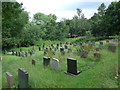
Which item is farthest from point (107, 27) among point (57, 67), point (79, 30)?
point (57, 67)

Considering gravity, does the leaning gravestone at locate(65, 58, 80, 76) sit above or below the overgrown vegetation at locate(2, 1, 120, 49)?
below

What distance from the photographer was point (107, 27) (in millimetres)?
25484

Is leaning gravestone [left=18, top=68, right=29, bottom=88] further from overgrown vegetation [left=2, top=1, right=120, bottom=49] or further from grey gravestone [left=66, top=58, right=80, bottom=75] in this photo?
overgrown vegetation [left=2, top=1, right=120, bottom=49]

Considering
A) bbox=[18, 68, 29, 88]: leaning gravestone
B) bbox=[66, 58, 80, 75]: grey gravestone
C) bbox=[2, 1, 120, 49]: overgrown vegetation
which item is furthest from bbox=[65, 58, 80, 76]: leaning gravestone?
bbox=[2, 1, 120, 49]: overgrown vegetation

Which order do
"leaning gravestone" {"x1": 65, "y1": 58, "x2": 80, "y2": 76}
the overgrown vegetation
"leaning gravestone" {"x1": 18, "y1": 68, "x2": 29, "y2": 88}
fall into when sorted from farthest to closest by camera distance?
1. the overgrown vegetation
2. "leaning gravestone" {"x1": 65, "y1": 58, "x2": 80, "y2": 76}
3. "leaning gravestone" {"x1": 18, "y1": 68, "x2": 29, "y2": 88}

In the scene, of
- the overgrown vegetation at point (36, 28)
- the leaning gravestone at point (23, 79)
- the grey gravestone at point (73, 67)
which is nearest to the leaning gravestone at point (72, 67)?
the grey gravestone at point (73, 67)

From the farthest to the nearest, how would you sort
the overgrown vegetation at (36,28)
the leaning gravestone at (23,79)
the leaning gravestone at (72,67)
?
the overgrown vegetation at (36,28), the leaning gravestone at (72,67), the leaning gravestone at (23,79)

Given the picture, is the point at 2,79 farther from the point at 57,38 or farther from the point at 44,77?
the point at 57,38

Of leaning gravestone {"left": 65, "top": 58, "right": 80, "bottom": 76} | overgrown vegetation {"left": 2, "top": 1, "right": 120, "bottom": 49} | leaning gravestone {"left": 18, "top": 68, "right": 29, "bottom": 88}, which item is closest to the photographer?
leaning gravestone {"left": 18, "top": 68, "right": 29, "bottom": 88}

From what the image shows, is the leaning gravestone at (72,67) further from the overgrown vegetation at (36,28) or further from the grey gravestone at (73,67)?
the overgrown vegetation at (36,28)

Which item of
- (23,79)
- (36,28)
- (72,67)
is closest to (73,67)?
(72,67)

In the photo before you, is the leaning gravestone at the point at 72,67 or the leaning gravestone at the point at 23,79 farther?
the leaning gravestone at the point at 72,67

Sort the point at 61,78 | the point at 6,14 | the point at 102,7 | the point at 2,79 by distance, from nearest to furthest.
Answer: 1. the point at 61,78
2. the point at 2,79
3. the point at 6,14
4. the point at 102,7

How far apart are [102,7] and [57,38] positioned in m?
19.5
